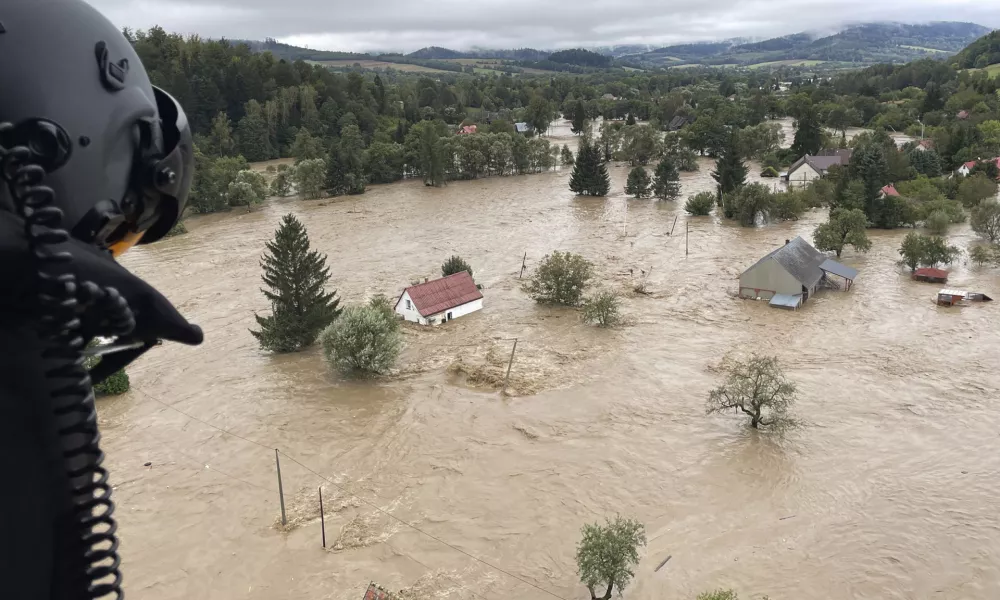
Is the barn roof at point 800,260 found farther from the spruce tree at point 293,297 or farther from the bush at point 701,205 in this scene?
the spruce tree at point 293,297

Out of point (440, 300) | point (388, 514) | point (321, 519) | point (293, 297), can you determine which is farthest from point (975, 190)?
point (321, 519)

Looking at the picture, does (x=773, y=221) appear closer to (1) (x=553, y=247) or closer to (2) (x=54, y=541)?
(1) (x=553, y=247)

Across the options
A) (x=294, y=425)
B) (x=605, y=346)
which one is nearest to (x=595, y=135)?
(x=605, y=346)

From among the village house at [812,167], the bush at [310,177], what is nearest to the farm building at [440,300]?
the bush at [310,177]

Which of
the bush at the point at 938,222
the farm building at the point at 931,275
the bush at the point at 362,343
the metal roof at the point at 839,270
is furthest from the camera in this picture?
the bush at the point at 938,222

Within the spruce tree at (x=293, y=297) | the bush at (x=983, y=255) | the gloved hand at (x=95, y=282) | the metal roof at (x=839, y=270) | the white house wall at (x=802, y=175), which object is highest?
the gloved hand at (x=95, y=282)

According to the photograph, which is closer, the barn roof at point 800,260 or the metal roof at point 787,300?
the metal roof at point 787,300
